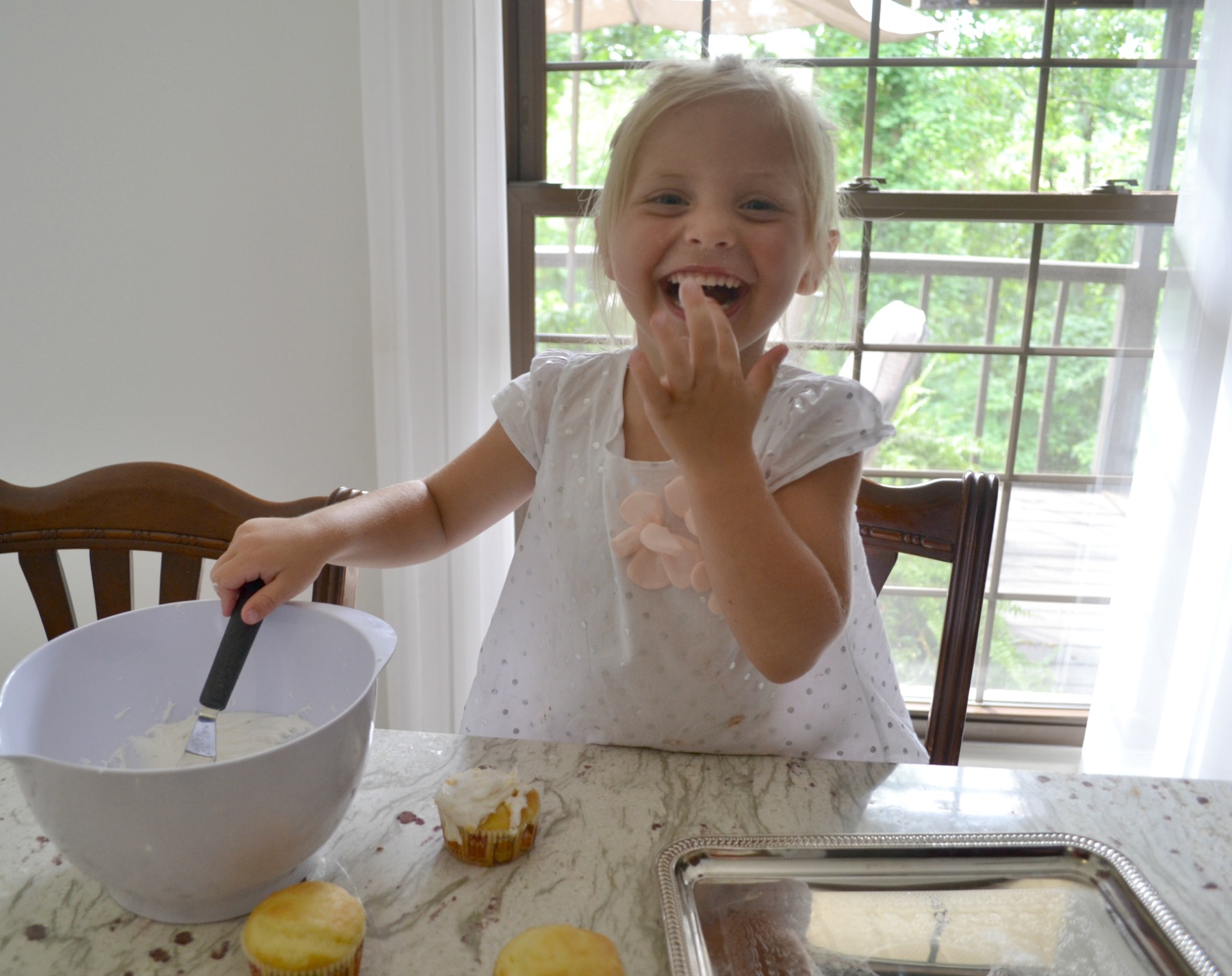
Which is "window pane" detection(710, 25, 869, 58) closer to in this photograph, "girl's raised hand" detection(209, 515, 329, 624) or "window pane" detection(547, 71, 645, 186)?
"window pane" detection(547, 71, 645, 186)

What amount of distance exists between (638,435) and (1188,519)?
111 cm

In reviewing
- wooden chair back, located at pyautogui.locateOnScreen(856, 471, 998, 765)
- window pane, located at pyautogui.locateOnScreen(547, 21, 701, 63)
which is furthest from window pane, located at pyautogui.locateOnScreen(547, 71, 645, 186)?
wooden chair back, located at pyautogui.locateOnScreen(856, 471, 998, 765)

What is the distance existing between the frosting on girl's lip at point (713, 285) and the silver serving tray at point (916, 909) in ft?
1.68

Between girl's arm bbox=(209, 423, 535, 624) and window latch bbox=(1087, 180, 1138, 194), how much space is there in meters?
1.24

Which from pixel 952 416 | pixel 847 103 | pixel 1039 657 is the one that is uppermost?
pixel 847 103

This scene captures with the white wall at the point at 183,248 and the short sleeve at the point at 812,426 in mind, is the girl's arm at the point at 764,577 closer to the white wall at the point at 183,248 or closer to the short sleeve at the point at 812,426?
the short sleeve at the point at 812,426

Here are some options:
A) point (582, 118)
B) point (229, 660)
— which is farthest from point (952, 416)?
point (229, 660)

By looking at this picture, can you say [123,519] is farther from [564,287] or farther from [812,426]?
[564,287]

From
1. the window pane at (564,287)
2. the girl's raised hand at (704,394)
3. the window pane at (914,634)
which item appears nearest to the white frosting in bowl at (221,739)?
the girl's raised hand at (704,394)

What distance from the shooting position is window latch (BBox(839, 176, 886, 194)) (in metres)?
1.67

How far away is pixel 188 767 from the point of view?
48 centimetres

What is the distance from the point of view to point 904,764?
0.74 m

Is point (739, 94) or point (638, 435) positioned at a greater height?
point (739, 94)

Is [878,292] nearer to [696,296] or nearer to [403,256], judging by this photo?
[403,256]
